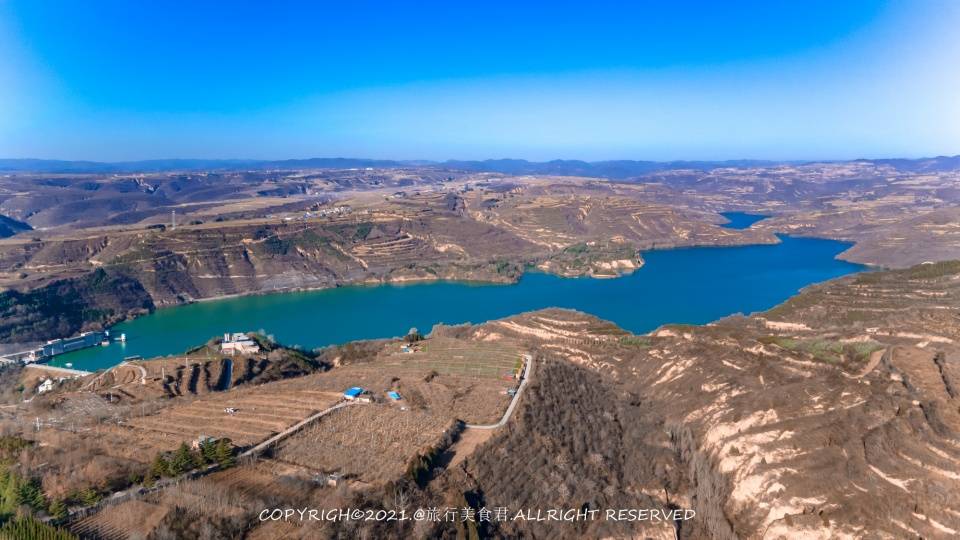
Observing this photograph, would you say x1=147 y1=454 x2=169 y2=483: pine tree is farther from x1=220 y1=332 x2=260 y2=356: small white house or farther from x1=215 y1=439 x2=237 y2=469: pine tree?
x1=220 y1=332 x2=260 y2=356: small white house

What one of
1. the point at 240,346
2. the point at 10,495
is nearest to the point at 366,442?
the point at 10,495

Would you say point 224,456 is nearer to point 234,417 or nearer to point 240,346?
point 234,417

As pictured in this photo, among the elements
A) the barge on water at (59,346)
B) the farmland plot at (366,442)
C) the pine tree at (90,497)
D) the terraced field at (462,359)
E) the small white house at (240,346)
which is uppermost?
the pine tree at (90,497)

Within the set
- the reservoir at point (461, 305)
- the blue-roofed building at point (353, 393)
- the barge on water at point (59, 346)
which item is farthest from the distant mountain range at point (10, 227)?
the blue-roofed building at point (353, 393)

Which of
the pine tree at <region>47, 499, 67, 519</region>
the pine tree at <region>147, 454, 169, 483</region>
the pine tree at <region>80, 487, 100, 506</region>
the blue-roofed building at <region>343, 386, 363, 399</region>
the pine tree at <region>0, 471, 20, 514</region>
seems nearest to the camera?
the pine tree at <region>47, 499, 67, 519</region>

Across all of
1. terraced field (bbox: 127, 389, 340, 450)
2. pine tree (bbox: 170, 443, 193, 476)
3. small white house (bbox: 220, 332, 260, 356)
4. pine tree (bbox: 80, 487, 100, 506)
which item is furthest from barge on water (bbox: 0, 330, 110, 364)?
pine tree (bbox: 80, 487, 100, 506)

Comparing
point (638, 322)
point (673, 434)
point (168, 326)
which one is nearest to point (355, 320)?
point (168, 326)

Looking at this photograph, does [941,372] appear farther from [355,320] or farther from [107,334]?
[107,334]

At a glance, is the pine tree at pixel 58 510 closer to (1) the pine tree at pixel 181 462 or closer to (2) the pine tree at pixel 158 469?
(2) the pine tree at pixel 158 469
